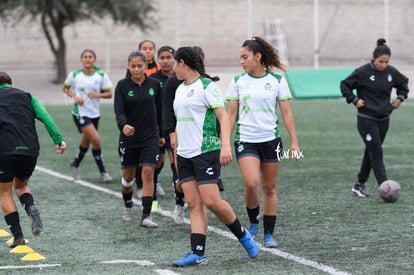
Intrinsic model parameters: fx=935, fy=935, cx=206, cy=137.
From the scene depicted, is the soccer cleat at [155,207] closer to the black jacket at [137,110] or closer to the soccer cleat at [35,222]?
the black jacket at [137,110]

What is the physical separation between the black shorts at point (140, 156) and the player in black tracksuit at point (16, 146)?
1.55 metres

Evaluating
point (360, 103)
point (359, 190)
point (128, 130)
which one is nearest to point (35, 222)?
point (128, 130)

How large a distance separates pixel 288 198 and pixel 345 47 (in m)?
35.8

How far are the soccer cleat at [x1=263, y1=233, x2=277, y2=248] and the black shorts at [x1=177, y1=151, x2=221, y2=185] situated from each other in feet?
3.85

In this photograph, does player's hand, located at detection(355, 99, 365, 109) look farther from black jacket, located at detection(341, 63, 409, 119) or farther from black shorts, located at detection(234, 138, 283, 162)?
black shorts, located at detection(234, 138, 283, 162)

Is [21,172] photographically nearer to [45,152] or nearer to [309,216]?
[309,216]

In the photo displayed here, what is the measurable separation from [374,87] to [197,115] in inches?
177

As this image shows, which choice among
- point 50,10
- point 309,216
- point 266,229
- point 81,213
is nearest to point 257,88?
point 266,229

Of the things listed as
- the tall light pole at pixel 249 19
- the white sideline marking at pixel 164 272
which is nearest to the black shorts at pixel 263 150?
the white sideline marking at pixel 164 272

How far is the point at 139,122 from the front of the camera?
10656mm

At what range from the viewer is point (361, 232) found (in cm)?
970

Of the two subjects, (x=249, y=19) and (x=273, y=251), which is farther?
(x=249, y=19)

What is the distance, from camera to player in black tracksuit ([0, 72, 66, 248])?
8969 mm

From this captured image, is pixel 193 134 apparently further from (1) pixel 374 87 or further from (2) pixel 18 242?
(1) pixel 374 87
